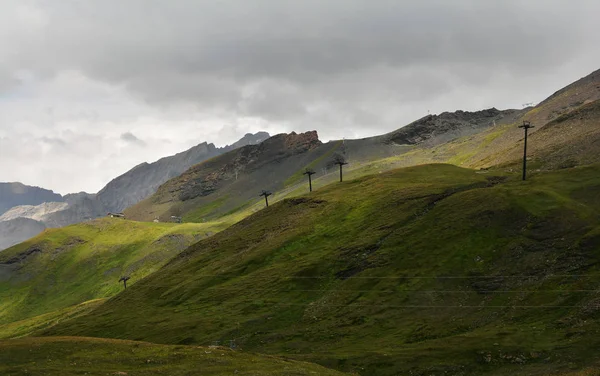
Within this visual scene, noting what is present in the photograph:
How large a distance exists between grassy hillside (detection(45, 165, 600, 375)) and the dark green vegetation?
14.4m

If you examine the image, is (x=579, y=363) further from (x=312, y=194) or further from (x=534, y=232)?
(x=312, y=194)

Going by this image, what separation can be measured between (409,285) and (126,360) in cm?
5742

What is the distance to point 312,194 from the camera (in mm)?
192250

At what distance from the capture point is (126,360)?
58.6 m

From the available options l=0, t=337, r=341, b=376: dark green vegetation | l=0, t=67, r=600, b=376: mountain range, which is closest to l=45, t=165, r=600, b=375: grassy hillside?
l=0, t=67, r=600, b=376: mountain range

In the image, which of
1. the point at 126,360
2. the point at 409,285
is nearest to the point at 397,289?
the point at 409,285

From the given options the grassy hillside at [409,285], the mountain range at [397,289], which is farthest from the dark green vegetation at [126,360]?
the grassy hillside at [409,285]

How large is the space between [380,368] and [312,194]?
419ft

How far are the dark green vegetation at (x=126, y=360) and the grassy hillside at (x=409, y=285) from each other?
1444 centimetres

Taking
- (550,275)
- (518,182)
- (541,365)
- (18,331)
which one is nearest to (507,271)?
(550,275)

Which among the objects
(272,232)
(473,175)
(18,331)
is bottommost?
(18,331)

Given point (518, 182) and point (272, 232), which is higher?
point (518, 182)

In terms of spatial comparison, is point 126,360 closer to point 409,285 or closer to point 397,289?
point 397,289

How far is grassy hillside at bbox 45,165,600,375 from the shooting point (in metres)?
68.6
